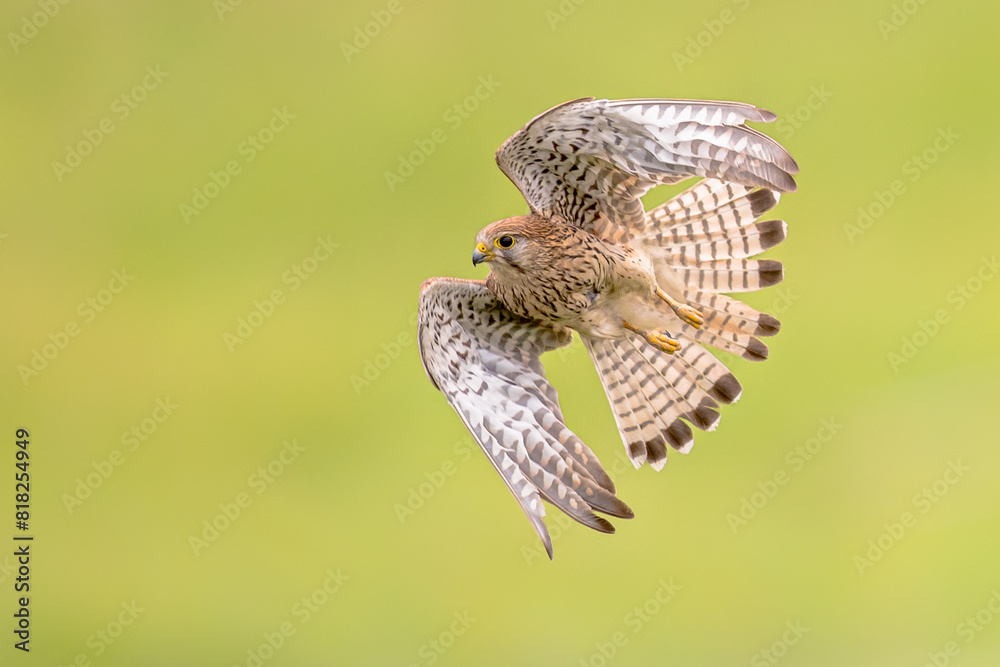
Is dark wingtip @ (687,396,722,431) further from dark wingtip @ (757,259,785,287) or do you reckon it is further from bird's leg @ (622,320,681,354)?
dark wingtip @ (757,259,785,287)

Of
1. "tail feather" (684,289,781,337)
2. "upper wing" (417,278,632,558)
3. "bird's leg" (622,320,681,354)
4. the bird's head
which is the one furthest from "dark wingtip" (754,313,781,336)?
the bird's head

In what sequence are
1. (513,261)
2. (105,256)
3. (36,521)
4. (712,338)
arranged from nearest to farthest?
1. (513,261)
2. (712,338)
3. (36,521)
4. (105,256)

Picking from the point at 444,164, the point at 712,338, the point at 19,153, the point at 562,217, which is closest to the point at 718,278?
the point at 712,338

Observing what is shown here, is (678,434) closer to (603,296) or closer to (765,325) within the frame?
(765,325)

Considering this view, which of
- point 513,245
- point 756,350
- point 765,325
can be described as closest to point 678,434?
point 756,350

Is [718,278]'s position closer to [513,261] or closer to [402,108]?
[513,261]

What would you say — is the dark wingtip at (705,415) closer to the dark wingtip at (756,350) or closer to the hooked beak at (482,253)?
the dark wingtip at (756,350)
